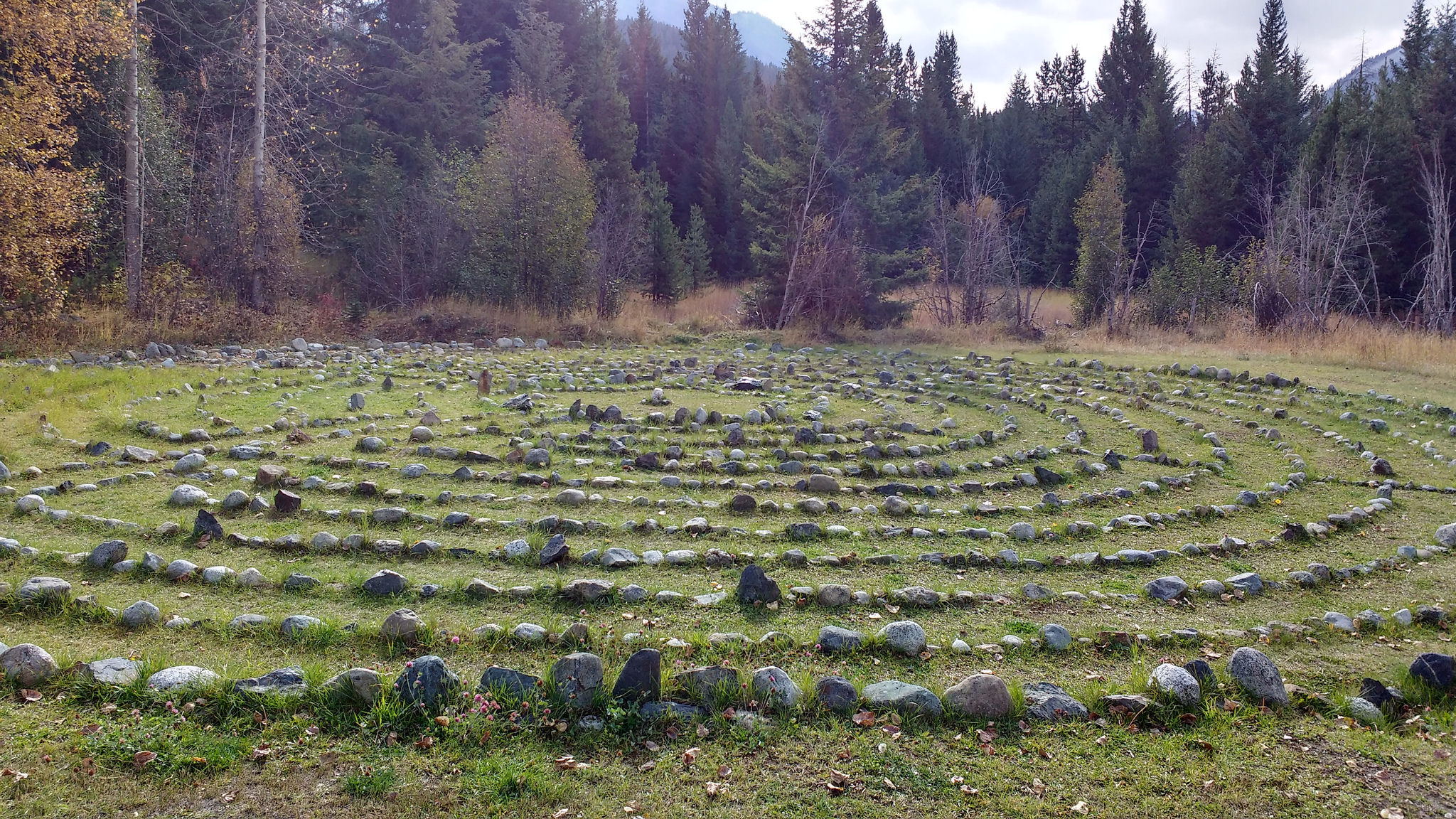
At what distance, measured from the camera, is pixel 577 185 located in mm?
22031

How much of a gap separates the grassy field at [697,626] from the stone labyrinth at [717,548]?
0.04 metres

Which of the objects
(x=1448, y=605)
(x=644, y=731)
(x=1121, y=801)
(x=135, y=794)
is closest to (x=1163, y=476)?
(x=1448, y=605)

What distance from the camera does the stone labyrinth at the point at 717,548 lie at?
13.2 ft

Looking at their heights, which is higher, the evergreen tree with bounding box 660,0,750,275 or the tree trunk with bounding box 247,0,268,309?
the evergreen tree with bounding box 660,0,750,275

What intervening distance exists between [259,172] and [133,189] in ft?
9.46

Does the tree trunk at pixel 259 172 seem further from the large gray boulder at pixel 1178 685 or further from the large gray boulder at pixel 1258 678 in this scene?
the large gray boulder at pixel 1258 678

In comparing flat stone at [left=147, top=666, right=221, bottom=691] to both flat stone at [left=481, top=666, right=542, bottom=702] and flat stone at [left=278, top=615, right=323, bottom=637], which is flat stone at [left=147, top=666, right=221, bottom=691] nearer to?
flat stone at [left=278, top=615, right=323, bottom=637]

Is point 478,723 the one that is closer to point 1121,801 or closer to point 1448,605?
point 1121,801

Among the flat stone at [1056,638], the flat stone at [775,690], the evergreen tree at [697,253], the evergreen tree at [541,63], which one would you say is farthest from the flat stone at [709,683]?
the evergreen tree at [541,63]

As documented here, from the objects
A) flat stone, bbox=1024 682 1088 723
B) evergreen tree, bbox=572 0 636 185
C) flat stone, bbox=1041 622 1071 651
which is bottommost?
flat stone, bbox=1024 682 1088 723

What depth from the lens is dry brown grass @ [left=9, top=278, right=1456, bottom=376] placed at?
51.7ft

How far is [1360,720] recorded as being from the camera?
3902 mm

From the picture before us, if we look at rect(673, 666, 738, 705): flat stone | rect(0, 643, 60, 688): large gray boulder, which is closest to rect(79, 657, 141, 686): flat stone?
rect(0, 643, 60, 688): large gray boulder

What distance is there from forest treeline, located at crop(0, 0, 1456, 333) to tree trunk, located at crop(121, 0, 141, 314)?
0.08 m
